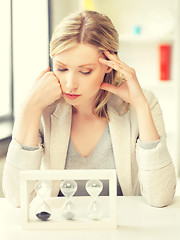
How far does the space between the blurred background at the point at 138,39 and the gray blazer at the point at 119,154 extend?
1403mm

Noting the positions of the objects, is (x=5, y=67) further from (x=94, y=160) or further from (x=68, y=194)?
(x=68, y=194)

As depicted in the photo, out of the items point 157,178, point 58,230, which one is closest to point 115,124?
point 157,178

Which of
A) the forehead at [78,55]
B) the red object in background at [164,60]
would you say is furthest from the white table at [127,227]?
the red object in background at [164,60]

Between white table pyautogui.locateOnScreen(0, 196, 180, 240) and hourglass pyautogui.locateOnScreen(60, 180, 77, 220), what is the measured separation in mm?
53

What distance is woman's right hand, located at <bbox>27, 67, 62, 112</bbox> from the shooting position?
4.90 feet

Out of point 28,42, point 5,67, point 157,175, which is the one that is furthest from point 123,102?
point 28,42

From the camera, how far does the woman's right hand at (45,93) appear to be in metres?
1.49

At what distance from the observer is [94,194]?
3.82 ft

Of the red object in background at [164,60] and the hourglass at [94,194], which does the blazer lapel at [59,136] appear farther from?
the red object in background at [164,60]

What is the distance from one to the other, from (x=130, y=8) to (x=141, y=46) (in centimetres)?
37

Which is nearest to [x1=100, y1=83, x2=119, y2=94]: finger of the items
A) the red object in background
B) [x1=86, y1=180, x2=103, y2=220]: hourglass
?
[x1=86, y1=180, x2=103, y2=220]: hourglass

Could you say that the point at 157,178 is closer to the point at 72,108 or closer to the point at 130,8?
the point at 72,108

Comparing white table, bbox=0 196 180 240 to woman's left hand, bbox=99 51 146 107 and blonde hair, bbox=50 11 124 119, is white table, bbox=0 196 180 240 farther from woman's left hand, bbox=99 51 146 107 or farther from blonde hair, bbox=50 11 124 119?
blonde hair, bbox=50 11 124 119

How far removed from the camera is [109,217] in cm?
121
